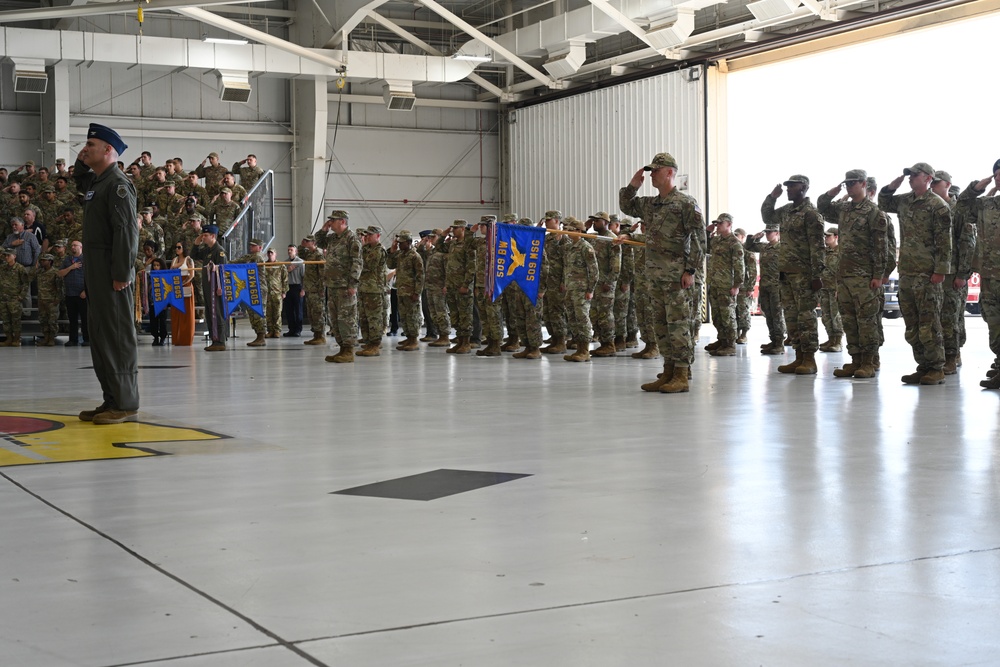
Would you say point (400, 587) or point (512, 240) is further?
point (512, 240)

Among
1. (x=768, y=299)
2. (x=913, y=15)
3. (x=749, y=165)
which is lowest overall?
(x=768, y=299)

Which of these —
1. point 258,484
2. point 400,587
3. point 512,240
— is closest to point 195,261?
point 512,240

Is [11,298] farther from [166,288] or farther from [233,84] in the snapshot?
[233,84]

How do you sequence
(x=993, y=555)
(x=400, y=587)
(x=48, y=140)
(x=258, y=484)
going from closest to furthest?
(x=400, y=587)
(x=993, y=555)
(x=258, y=484)
(x=48, y=140)

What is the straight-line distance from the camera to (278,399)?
27.8 feet

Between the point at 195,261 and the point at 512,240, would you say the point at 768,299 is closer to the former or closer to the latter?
the point at 512,240

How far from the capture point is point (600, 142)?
87.8 feet

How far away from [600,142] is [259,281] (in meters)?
12.4

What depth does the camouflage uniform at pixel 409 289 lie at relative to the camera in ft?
52.9

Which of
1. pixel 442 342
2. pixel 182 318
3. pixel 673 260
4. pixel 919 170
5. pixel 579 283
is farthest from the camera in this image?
pixel 182 318

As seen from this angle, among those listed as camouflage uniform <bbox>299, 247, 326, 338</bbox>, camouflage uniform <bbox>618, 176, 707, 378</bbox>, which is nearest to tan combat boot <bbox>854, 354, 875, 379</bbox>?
camouflage uniform <bbox>618, 176, 707, 378</bbox>

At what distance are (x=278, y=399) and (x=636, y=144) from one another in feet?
60.0

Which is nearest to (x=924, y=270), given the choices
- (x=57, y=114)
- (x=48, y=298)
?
(x=48, y=298)

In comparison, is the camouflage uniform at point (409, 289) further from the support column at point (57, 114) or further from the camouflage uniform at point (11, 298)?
the support column at point (57, 114)
